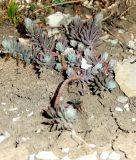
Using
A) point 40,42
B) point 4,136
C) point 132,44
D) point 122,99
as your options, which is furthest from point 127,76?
point 4,136

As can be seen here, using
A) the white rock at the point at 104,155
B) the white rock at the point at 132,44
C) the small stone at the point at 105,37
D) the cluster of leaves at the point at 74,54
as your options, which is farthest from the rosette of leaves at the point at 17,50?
the white rock at the point at 104,155

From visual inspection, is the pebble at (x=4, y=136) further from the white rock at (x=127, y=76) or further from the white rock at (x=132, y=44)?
the white rock at (x=132, y=44)

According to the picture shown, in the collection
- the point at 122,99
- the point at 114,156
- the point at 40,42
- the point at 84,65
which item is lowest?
the point at 114,156

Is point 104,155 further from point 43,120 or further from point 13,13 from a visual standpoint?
point 13,13

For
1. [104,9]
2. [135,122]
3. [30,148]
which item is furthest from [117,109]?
[104,9]

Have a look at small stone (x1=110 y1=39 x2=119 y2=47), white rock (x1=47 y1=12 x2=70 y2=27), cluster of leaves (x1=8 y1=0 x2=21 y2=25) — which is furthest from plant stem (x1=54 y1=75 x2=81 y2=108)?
cluster of leaves (x1=8 y1=0 x2=21 y2=25)

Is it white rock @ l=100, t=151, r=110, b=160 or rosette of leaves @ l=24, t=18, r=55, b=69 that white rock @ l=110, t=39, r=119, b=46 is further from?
white rock @ l=100, t=151, r=110, b=160

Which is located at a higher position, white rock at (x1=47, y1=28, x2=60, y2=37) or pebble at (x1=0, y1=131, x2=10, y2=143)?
white rock at (x1=47, y1=28, x2=60, y2=37)
